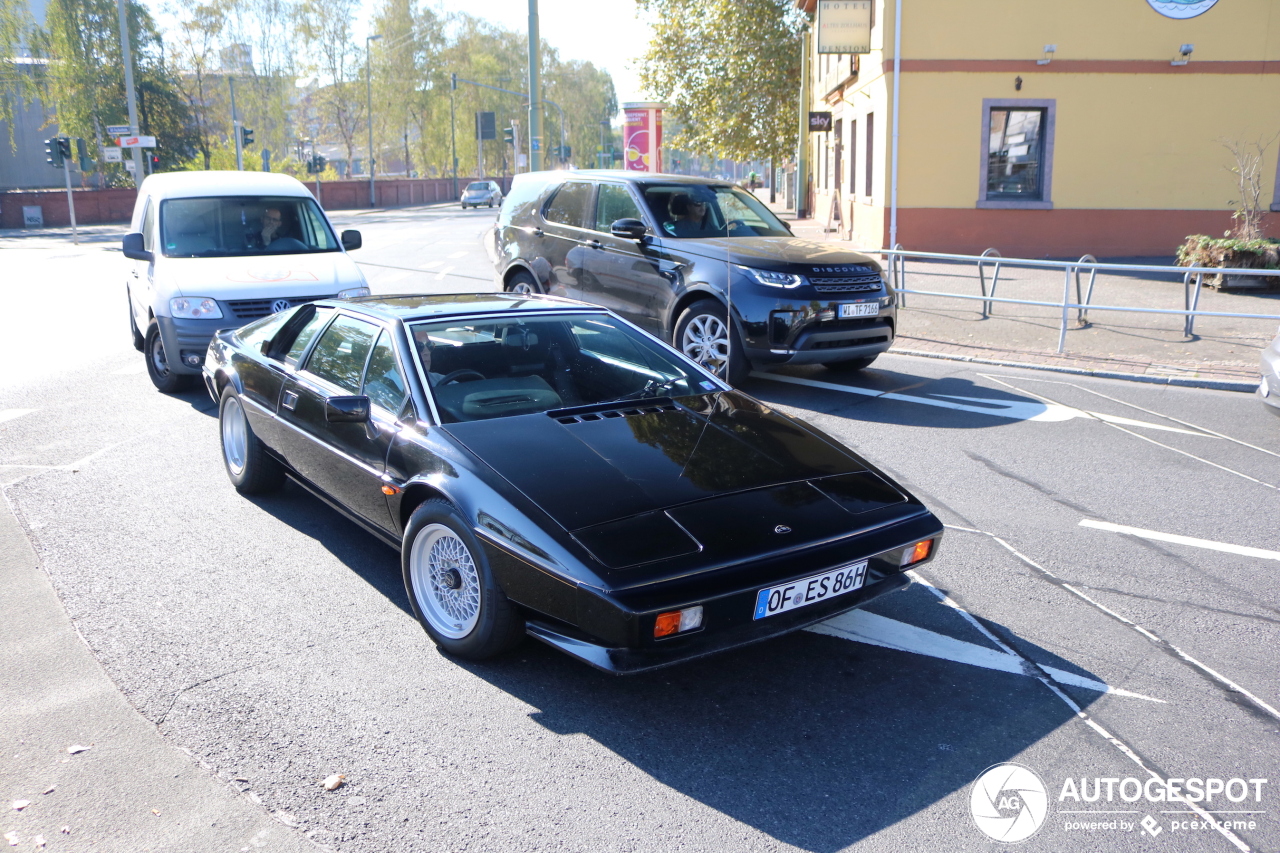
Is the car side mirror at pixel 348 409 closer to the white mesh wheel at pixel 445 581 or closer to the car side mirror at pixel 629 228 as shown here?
the white mesh wheel at pixel 445 581

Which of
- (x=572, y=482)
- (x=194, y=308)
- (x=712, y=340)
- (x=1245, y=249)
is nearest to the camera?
(x=572, y=482)

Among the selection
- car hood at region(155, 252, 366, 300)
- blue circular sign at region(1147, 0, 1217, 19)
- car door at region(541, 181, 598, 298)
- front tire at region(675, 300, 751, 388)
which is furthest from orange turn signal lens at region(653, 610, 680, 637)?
blue circular sign at region(1147, 0, 1217, 19)

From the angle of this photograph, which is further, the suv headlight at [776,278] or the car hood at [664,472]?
the suv headlight at [776,278]

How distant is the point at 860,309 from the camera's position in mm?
8852

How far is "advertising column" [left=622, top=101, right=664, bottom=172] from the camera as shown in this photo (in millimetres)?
28812

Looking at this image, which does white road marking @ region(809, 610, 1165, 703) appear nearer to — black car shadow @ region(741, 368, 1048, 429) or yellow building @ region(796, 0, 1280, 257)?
black car shadow @ region(741, 368, 1048, 429)

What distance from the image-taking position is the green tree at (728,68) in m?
32.9

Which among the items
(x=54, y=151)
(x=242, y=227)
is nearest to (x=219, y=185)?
(x=242, y=227)

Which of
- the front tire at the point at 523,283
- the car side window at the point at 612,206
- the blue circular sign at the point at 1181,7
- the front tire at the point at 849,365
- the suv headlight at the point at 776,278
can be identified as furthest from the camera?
the blue circular sign at the point at 1181,7

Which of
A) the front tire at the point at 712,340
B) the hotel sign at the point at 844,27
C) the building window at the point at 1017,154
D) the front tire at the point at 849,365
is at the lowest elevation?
the front tire at the point at 849,365

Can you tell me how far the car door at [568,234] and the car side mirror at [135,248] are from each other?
378cm

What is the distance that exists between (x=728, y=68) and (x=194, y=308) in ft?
91.8

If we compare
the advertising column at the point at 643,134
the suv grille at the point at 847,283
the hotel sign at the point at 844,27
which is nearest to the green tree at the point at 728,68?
the advertising column at the point at 643,134

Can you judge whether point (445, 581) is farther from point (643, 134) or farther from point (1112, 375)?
point (643, 134)
